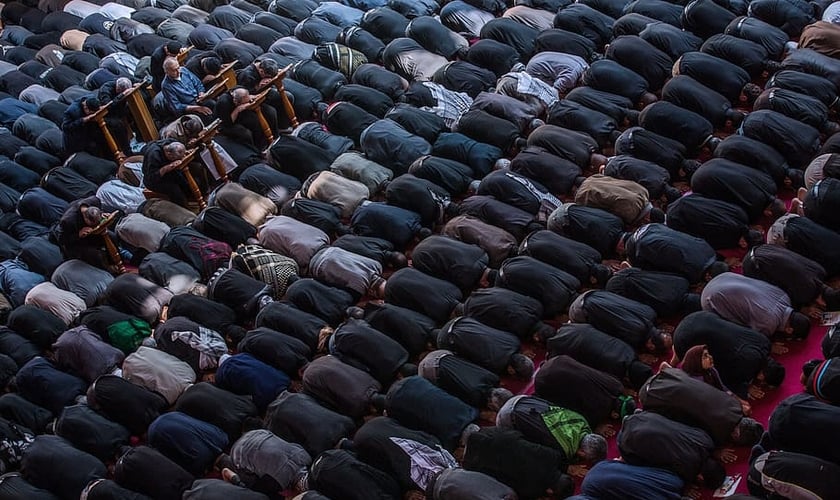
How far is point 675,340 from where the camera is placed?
28.0 ft

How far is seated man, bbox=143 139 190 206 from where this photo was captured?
11.3m

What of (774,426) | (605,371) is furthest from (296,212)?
(774,426)

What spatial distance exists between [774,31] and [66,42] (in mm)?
9191

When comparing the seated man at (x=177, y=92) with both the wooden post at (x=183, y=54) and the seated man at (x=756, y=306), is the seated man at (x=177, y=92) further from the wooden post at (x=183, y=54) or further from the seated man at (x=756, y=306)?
the seated man at (x=756, y=306)

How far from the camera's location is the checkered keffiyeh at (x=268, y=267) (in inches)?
405

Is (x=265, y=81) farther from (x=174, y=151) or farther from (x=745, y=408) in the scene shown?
(x=745, y=408)

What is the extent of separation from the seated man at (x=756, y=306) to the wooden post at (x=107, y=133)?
6890mm

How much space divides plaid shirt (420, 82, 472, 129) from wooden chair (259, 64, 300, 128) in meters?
1.49

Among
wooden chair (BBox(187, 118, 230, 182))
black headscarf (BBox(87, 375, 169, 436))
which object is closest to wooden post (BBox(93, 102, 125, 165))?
wooden chair (BBox(187, 118, 230, 182))

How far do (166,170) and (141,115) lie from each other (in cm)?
160

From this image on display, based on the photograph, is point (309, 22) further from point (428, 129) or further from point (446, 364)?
point (446, 364)

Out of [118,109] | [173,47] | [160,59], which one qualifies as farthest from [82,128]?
[173,47]

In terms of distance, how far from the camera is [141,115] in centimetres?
1260

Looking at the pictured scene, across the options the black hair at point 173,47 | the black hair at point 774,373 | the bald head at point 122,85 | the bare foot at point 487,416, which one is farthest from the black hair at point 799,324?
the black hair at point 173,47
